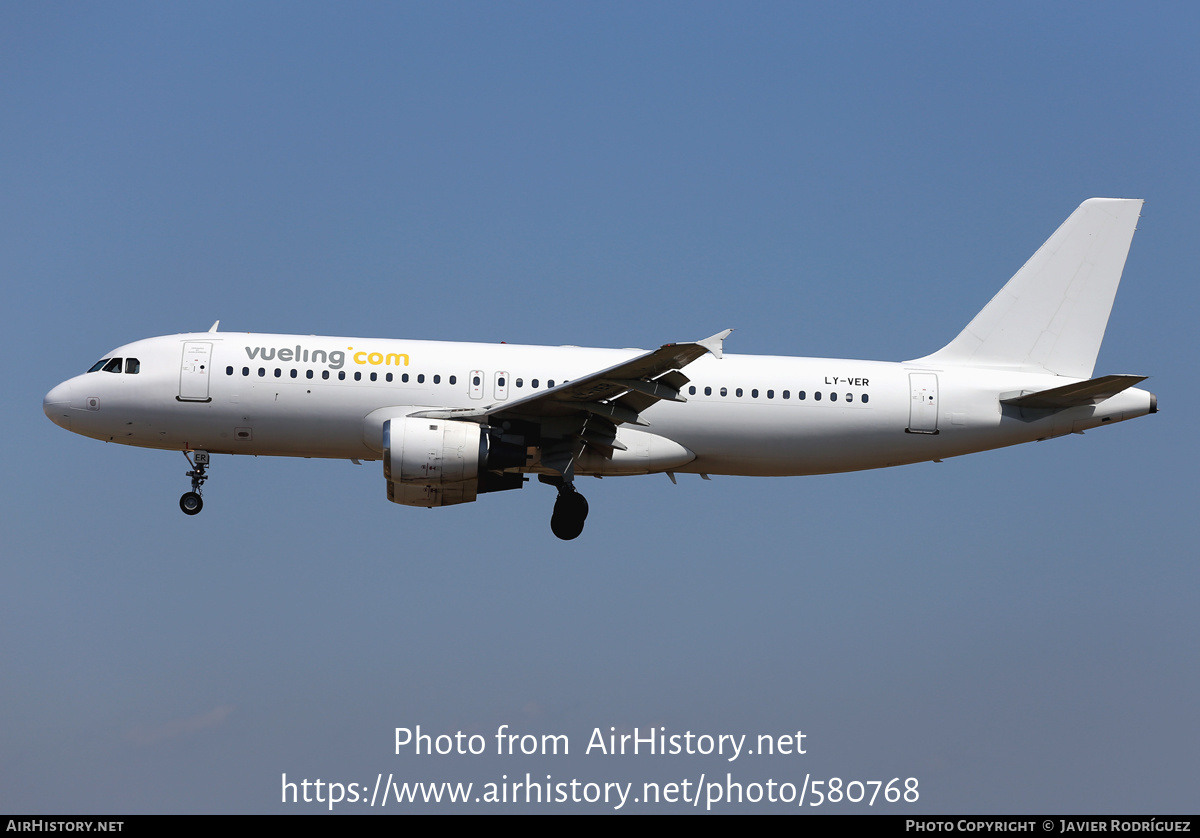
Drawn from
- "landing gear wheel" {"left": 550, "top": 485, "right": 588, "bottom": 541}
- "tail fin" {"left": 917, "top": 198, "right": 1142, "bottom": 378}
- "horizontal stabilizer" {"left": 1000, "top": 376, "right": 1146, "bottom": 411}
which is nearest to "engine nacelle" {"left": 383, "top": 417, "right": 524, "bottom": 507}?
"landing gear wheel" {"left": 550, "top": 485, "right": 588, "bottom": 541}

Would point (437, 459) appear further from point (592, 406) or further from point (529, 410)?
point (592, 406)

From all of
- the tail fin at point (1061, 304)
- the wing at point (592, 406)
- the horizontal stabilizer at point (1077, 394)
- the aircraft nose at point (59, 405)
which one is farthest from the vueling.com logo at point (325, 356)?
the horizontal stabilizer at point (1077, 394)

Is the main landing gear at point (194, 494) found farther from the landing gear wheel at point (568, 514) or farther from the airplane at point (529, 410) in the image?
the landing gear wheel at point (568, 514)

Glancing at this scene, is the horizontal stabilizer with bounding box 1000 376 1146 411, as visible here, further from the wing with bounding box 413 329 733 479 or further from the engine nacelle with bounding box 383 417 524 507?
the engine nacelle with bounding box 383 417 524 507

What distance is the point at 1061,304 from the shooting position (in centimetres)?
2950

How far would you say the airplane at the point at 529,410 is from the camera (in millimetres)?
25656

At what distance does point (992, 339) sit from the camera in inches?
1148

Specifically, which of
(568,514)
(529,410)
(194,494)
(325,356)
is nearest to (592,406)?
(529,410)

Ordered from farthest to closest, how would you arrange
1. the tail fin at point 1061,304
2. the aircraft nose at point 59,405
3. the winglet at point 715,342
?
the tail fin at point 1061,304 → the aircraft nose at point 59,405 → the winglet at point 715,342

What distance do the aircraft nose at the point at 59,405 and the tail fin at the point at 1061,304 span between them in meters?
19.6

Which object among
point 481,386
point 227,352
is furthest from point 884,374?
point 227,352

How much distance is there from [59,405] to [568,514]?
1154 cm

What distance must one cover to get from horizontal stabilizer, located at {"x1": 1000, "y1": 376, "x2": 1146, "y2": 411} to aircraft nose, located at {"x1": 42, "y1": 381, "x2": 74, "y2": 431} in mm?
20915

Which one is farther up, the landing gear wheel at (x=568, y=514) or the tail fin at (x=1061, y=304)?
the tail fin at (x=1061, y=304)
